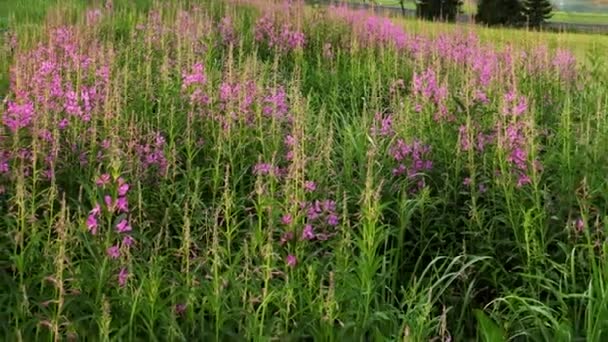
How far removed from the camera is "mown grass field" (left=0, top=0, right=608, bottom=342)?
297 centimetres

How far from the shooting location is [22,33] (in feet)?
30.8

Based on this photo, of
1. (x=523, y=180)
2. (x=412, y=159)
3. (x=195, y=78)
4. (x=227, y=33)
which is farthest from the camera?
(x=227, y=33)

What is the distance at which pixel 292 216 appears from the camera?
3.31 meters

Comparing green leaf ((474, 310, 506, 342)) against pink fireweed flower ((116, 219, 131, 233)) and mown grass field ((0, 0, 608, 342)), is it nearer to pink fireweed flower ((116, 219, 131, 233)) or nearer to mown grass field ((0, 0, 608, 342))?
mown grass field ((0, 0, 608, 342))

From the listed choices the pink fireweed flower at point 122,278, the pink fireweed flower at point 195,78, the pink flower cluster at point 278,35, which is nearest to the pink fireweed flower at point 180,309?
the pink fireweed flower at point 122,278

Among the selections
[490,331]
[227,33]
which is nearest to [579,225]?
[490,331]

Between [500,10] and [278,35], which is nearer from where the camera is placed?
[278,35]

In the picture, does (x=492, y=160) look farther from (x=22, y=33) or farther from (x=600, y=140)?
(x=22, y=33)

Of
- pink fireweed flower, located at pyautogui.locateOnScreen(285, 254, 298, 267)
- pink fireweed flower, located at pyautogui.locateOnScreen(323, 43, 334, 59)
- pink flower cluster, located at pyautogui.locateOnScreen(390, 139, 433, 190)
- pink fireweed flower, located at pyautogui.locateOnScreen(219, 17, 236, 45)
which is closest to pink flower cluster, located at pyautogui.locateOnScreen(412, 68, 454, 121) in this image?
pink flower cluster, located at pyautogui.locateOnScreen(390, 139, 433, 190)

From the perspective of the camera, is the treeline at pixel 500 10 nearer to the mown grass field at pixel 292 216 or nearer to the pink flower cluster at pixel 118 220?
the mown grass field at pixel 292 216

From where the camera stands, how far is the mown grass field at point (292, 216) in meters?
2.97

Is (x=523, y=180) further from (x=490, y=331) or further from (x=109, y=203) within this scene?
(x=109, y=203)

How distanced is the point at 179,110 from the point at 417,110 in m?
1.74

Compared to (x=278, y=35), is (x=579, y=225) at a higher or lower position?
lower
